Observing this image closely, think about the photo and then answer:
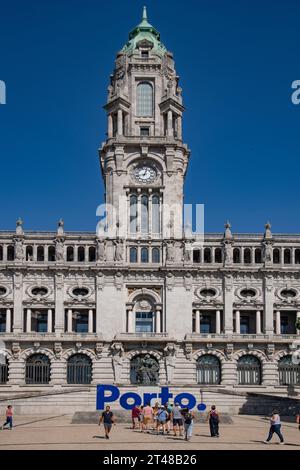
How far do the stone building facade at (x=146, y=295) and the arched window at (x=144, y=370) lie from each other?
14 cm

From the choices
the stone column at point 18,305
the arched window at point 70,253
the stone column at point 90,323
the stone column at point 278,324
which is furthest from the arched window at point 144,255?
the stone column at point 278,324

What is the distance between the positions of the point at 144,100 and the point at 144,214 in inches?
648

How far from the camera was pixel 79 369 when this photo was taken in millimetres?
89812

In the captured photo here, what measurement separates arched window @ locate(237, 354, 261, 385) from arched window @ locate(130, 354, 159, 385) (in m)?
10.2

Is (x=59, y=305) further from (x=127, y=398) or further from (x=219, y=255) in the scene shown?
(x=127, y=398)

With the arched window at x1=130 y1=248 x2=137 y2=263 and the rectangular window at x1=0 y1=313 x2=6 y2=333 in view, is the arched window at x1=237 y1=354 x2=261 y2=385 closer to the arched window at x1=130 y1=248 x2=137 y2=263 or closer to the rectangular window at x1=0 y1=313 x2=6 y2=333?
the arched window at x1=130 y1=248 x2=137 y2=263

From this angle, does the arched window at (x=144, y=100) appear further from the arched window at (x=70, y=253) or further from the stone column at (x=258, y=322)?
the stone column at (x=258, y=322)

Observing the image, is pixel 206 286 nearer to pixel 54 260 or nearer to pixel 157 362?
pixel 157 362

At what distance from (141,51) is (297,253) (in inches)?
1389

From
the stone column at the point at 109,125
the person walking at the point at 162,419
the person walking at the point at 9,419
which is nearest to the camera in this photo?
the person walking at the point at 162,419

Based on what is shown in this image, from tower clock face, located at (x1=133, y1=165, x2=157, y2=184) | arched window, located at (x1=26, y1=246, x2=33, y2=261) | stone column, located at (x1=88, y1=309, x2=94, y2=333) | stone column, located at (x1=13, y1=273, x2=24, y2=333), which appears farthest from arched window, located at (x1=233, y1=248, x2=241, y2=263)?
stone column, located at (x1=13, y1=273, x2=24, y2=333)

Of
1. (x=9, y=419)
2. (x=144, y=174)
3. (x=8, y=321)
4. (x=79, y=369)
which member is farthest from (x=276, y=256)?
(x=9, y=419)

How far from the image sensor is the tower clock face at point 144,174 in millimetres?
97688

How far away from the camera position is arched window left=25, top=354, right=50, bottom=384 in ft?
292
